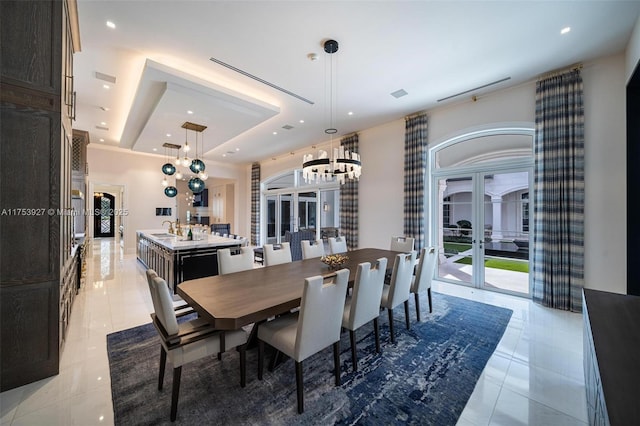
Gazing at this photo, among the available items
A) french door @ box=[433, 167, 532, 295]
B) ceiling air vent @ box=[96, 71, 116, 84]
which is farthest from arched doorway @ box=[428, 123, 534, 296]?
ceiling air vent @ box=[96, 71, 116, 84]

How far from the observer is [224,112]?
15.4 ft

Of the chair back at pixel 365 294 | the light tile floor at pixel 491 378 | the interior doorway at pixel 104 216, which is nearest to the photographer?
the light tile floor at pixel 491 378

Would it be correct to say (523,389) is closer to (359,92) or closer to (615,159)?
(615,159)

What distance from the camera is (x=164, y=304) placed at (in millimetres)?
1719

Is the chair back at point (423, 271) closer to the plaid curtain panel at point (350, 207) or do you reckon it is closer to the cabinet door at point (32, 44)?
the plaid curtain panel at point (350, 207)

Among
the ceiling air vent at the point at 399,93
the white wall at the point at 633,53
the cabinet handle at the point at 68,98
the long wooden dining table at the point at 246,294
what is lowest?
the long wooden dining table at the point at 246,294

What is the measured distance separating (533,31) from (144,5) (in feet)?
14.0

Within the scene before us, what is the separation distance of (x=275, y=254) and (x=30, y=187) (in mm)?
2475

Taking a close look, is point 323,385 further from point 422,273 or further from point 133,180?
point 133,180

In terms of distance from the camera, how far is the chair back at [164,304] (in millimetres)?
1714

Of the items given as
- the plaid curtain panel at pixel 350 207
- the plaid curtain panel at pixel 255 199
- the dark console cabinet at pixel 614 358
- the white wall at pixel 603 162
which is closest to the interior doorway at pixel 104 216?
the plaid curtain panel at pixel 255 199

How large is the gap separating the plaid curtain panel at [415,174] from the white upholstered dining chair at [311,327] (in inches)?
150

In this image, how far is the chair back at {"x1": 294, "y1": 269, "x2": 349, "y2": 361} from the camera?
1.82 m

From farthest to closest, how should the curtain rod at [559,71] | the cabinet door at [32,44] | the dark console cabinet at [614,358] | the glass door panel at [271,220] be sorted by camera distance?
1. the glass door panel at [271,220]
2. the curtain rod at [559,71]
3. the cabinet door at [32,44]
4. the dark console cabinet at [614,358]
